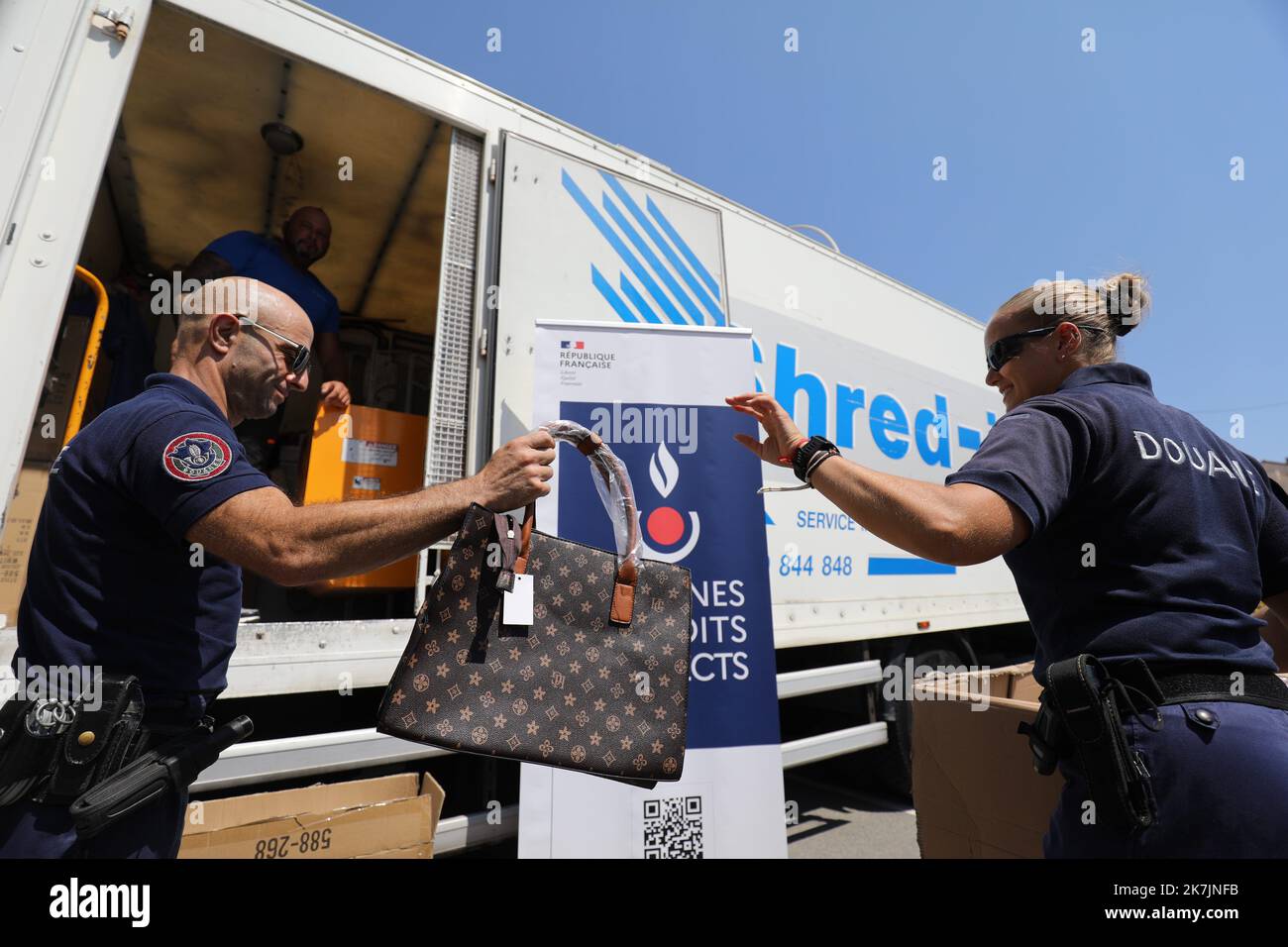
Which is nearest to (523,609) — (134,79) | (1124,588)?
(1124,588)

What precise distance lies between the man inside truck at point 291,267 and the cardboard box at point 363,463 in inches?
17.1

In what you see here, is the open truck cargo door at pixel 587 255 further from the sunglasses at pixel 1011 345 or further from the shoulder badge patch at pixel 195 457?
the sunglasses at pixel 1011 345

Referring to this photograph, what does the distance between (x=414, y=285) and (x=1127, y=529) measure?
4413 millimetres

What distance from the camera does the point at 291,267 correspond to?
10.5 feet

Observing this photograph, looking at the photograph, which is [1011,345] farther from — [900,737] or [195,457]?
[900,737]

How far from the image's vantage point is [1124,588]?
1.15 meters

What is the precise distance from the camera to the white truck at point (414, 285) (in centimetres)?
184

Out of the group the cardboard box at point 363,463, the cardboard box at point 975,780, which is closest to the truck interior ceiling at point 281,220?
the cardboard box at point 363,463

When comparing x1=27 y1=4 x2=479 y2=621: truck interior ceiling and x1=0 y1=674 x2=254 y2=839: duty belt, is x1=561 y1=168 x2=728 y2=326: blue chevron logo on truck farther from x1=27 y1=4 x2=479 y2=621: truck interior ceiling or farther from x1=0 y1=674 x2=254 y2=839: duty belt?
x1=0 y1=674 x2=254 y2=839: duty belt

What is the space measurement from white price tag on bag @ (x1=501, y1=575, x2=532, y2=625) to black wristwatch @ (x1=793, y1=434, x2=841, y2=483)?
571 mm

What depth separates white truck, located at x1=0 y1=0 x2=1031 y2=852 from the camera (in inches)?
72.6

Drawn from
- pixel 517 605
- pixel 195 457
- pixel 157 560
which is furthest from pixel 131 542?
pixel 517 605

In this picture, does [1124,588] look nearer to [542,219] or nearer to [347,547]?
[347,547]
